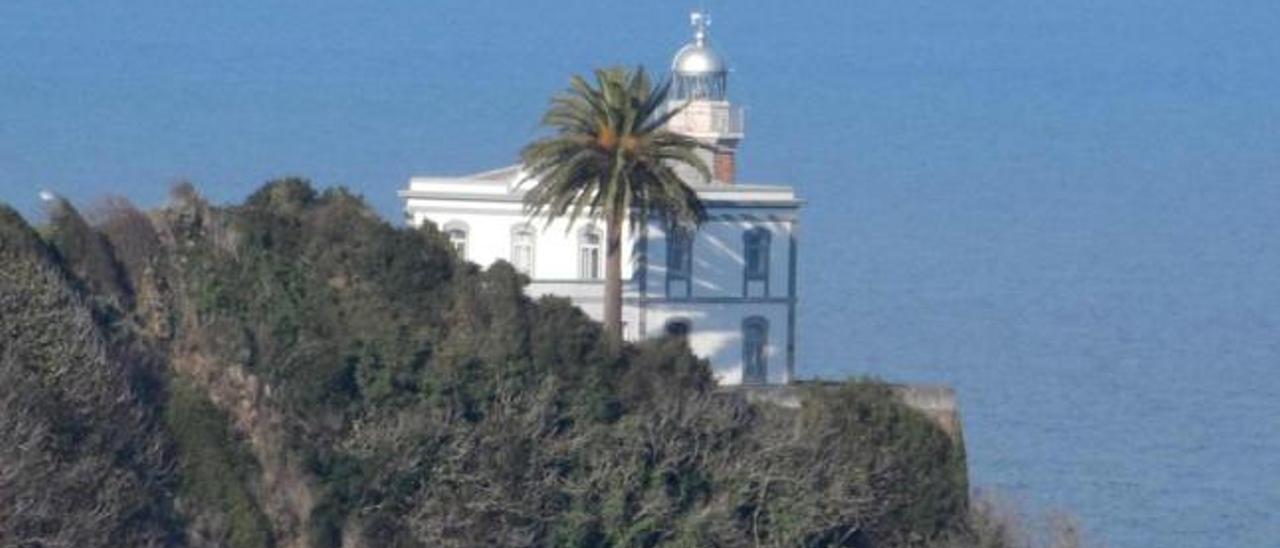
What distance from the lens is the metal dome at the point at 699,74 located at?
54438mm

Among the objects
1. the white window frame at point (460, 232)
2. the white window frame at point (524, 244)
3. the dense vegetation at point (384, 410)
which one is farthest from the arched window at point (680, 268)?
the dense vegetation at point (384, 410)

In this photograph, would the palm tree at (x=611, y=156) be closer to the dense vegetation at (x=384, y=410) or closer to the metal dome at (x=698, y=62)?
the dense vegetation at (x=384, y=410)

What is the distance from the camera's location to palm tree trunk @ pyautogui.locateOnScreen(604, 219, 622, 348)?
45.5m

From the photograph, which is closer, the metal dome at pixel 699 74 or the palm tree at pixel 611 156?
the palm tree at pixel 611 156

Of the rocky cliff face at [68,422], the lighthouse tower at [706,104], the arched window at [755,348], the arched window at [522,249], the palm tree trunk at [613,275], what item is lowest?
the rocky cliff face at [68,422]

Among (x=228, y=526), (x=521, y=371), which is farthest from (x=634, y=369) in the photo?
(x=228, y=526)

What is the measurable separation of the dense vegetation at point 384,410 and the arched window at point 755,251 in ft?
21.3

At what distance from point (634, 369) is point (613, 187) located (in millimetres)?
3434

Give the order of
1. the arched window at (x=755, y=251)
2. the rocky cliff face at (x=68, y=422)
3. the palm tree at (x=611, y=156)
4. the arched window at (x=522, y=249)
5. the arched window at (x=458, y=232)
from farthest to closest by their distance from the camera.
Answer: the arched window at (x=755, y=251) < the arched window at (x=458, y=232) < the arched window at (x=522, y=249) < the palm tree at (x=611, y=156) < the rocky cliff face at (x=68, y=422)

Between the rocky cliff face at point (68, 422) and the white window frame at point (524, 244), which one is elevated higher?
the white window frame at point (524, 244)

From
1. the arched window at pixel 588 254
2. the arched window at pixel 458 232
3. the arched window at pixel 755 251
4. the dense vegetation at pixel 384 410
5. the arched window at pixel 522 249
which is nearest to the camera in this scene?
the dense vegetation at pixel 384 410

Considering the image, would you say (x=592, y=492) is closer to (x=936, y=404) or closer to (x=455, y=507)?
(x=455, y=507)

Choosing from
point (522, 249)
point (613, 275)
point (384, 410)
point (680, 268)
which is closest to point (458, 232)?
point (522, 249)

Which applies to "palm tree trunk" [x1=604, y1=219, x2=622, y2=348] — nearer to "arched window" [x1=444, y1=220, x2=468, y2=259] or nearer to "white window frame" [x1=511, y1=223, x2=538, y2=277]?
"white window frame" [x1=511, y1=223, x2=538, y2=277]
